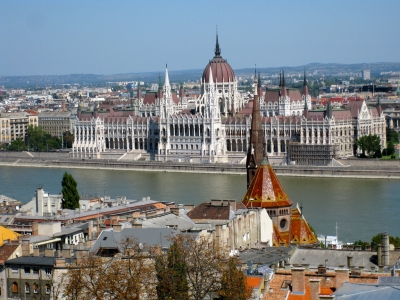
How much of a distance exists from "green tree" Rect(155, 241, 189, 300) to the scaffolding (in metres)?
42.9

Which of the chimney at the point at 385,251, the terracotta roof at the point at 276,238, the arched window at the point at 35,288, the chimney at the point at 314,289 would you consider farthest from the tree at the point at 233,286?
the terracotta roof at the point at 276,238

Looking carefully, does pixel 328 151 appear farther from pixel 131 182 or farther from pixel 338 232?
pixel 338 232

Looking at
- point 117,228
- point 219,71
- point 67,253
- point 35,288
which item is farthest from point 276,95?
point 35,288

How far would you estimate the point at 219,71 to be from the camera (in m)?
69.1

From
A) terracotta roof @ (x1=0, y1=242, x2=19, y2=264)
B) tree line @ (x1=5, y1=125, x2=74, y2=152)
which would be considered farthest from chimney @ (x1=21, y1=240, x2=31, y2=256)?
tree line @ (x1=5, y1=125, x2=74, y2=152)

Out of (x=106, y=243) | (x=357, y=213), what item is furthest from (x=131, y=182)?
(x=106, y=243)

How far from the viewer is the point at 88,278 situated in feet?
47.3

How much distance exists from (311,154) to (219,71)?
40.5ft

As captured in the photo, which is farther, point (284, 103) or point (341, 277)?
point (284, 103)

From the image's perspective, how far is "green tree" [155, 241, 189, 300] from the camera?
1373cm

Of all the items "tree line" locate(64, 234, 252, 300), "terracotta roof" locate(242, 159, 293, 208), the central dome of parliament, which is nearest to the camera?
"tree line" locate(64, 234, 252, 300)

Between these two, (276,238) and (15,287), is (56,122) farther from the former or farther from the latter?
(15,287)

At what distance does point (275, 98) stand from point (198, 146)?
6420 mm

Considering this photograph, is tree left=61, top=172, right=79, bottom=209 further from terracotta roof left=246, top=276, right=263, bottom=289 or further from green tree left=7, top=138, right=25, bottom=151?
green tree left=7, top=138, right=25, bottom=151
